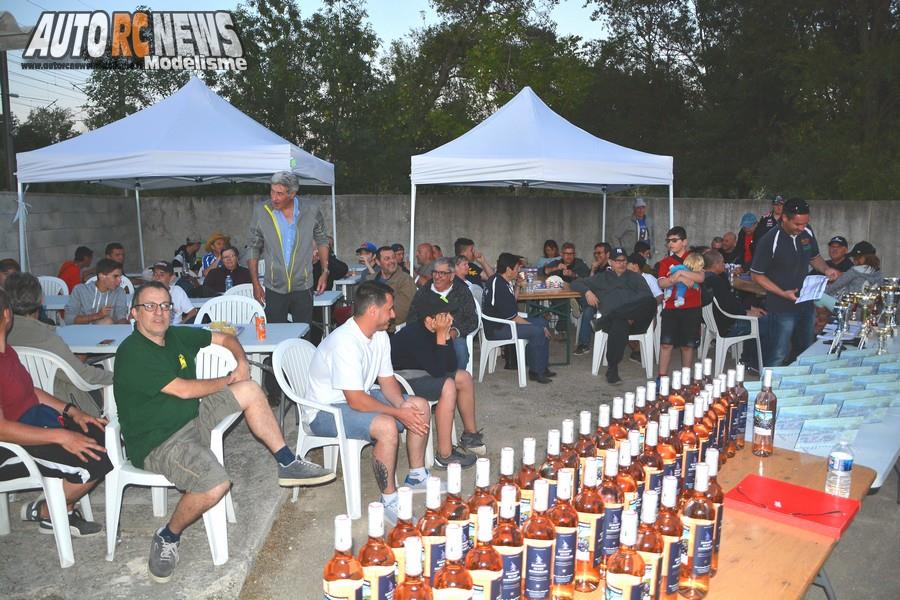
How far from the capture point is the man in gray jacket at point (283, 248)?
5.15 m

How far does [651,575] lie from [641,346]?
16.4ft

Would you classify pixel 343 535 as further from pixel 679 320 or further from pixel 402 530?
pixel 679 320

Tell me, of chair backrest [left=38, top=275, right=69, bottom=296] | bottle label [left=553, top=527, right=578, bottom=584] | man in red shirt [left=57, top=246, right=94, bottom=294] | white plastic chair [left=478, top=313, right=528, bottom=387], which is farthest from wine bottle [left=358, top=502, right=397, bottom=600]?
man in red shirt [left=57, top=246, right=94, bottom=294]

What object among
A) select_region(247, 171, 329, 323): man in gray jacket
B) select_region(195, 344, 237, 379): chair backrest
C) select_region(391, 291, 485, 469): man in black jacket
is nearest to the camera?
select_region(195, 344, 237, 379): chair backrest

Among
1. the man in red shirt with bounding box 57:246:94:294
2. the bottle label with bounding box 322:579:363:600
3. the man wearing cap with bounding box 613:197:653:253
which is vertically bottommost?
the bottle label with bounding box 322:579:363:600

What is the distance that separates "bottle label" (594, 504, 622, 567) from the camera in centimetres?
170

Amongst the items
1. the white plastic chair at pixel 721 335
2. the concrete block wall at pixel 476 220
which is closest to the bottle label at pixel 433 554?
the white plastic chair at pixel 721 335

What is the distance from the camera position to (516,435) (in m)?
4.71

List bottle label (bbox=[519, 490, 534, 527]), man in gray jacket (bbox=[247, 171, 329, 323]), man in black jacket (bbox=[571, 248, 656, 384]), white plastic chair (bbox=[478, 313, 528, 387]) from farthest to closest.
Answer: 1. man in black jacket (bbox=[571, 248, 656, 384])
2. white plastic chair (bbox=[478, 313, 528, 387])
3. man in gray jacket (bbox=[247, 171, 329, 323])
4. bottle label (bbox=[519, 490, 534, 527])

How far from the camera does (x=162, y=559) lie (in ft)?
9.14

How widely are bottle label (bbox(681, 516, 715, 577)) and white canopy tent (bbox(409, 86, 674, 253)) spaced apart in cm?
541

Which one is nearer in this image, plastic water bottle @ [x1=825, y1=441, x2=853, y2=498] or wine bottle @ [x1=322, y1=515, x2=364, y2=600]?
wine bottle @ [x1=322, y1=515, x2=364, y2=600]

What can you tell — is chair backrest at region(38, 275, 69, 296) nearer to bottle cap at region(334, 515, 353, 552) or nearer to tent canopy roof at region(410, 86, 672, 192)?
tent canopy roof at region(410, 86, 672, 192)

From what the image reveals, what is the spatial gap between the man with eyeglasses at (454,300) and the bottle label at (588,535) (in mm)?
3058
